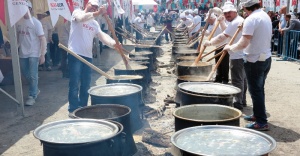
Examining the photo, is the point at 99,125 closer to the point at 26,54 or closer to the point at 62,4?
the point at 26,54

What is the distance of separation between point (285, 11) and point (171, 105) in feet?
31.9

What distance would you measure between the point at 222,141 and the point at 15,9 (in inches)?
184

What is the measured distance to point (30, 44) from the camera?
7176 millimetres

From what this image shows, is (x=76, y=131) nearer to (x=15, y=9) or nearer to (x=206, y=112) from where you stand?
(x=206, y=112)

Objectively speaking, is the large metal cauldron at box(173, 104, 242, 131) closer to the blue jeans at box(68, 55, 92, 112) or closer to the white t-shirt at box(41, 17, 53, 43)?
the blue jeans at box(68, 55, 92, 112)

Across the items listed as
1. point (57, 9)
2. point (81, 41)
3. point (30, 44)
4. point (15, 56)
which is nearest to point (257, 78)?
point (81, 41)

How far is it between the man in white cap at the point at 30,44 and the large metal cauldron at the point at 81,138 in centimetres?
419

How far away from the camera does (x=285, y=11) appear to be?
14.6 metres

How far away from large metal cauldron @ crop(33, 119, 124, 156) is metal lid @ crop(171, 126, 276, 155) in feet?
1.88

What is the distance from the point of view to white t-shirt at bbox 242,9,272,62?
496 centimetres

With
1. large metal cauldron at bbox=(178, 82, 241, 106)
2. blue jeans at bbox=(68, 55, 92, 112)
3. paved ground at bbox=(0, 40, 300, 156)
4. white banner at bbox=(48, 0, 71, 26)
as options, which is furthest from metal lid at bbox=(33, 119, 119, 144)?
white banner at bbox=(48, 0, 71, 26)

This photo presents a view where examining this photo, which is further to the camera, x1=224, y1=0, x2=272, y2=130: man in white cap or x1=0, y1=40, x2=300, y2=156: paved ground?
x1=0, y1=40, x2=300, y2=156: paved ground

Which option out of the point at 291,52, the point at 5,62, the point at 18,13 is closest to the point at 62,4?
the point at 5,62

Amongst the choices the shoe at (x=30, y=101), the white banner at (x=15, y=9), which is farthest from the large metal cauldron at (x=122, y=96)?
the shoe at (x=30, y=101)
